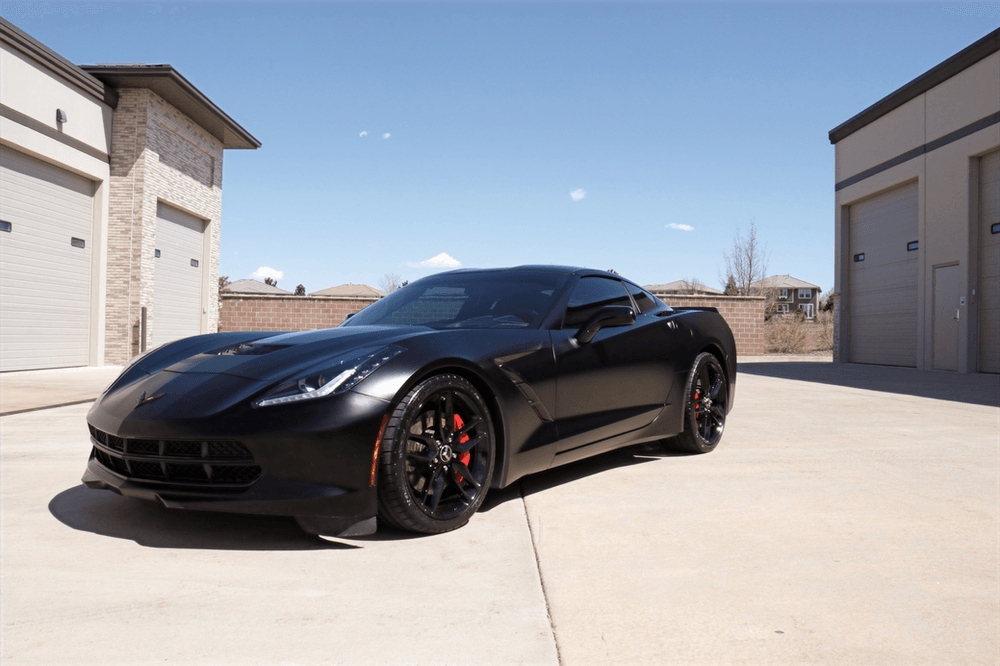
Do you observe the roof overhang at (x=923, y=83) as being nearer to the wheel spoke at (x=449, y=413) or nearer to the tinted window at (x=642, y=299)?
the tinted window at (x=642, y=299)

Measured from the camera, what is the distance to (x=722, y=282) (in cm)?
4266

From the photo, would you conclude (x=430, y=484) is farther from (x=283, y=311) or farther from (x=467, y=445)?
(x=283, y=311)

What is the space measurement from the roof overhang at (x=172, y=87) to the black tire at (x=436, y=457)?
1425 centimetres

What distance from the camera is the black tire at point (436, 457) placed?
2.79 m

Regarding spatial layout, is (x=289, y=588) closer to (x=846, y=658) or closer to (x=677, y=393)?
(x=846, y=658)

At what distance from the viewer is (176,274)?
1758cm

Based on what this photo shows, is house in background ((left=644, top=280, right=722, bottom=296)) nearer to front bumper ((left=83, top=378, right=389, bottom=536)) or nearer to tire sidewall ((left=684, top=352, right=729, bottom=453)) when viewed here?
tire sidewall ((left=684, top=352, right=729, bottom=453))

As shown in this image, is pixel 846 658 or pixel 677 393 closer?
pixel 846 658

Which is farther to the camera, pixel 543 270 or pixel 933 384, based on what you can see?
pixel 933 384

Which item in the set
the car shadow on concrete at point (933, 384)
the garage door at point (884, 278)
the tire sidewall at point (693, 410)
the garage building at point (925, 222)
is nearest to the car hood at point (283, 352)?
the tire sidewall at point (693, 410)

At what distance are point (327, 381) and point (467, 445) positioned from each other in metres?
0.68

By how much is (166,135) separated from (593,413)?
15.6 m

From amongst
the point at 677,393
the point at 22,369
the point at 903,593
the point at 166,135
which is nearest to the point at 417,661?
the point at 903,593

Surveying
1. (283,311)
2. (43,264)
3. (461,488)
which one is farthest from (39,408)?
(283,311)
